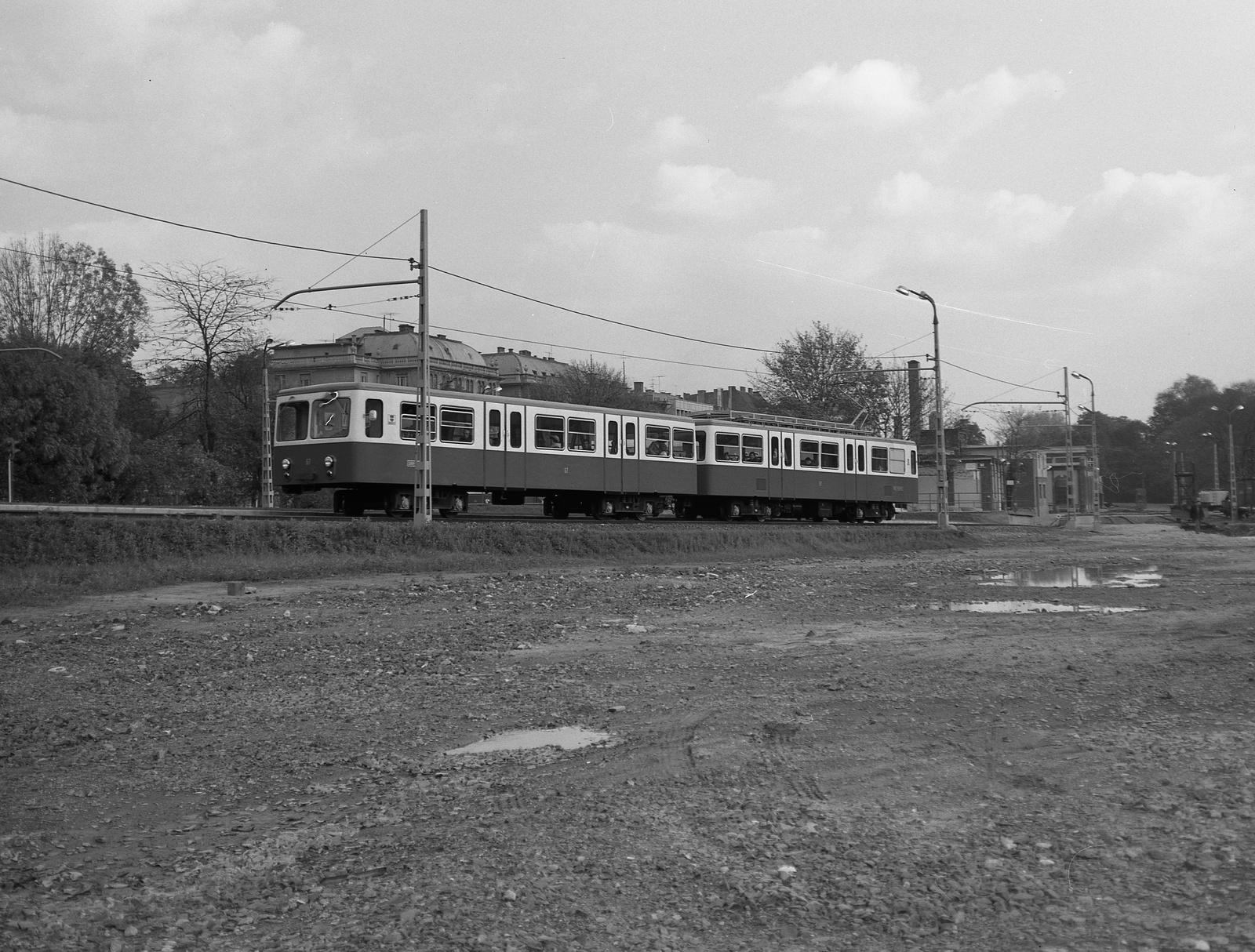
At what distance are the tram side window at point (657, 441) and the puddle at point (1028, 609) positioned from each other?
1680 cm

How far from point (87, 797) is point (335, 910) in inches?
91.7

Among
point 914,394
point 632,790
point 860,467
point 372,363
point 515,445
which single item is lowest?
point 632,790

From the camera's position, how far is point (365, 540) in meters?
20.1

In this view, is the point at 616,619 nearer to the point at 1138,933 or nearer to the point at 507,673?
the point at 507,673

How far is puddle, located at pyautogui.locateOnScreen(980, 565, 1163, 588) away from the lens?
18237 mm

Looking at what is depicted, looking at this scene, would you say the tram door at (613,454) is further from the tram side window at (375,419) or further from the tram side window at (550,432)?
the tram side window at (375,419)

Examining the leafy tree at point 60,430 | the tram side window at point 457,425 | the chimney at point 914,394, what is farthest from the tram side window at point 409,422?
the chimney at point 914,394

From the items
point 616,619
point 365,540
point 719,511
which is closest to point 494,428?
point 365,540

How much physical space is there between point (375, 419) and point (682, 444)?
1101 cm

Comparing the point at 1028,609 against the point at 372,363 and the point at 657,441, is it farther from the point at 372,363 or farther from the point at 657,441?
the point at 372,363

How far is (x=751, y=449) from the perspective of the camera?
1373 inches

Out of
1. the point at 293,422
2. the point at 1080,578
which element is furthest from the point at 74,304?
the point at 1080,578

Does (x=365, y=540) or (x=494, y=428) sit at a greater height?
(x=494, y=428)

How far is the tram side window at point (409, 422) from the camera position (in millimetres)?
24562
